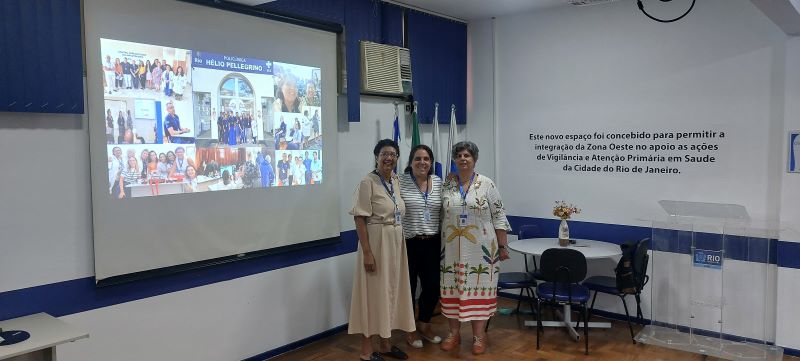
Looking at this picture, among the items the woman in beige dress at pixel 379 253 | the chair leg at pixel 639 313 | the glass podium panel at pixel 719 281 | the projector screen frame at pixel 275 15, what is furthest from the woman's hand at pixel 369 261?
the chair leg at pixel 639 313

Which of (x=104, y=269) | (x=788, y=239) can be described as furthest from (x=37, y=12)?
(x=788, y=239)

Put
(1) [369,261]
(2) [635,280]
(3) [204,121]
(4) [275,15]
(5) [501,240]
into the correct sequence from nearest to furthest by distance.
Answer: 1. (3) [204,121]
2. (1) [369,261]
3. (4) [275,15]
4. (5) [501,240]
5. (2) [635,280]

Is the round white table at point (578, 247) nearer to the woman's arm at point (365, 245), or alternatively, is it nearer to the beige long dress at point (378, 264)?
the beige long dress at point (378, 264)

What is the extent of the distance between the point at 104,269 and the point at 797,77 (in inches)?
188

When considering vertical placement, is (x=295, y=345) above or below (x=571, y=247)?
below

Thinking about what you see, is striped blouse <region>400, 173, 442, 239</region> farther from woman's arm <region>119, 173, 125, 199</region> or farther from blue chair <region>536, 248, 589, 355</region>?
woman's arm <region>119, 173, 125, 199</region>

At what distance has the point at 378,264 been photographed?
3918mm

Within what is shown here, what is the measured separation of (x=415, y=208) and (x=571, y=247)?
4.73 ft

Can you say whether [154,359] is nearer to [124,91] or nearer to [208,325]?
[208,325]

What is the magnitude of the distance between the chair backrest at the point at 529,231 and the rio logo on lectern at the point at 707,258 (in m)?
1.58

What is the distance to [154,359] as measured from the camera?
11.2 feet

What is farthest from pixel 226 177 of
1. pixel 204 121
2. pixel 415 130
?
pixel 415 130

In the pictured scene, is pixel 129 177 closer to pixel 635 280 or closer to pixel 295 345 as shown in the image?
pixel 295 345

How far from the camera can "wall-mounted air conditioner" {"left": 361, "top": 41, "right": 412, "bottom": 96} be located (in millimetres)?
4688
